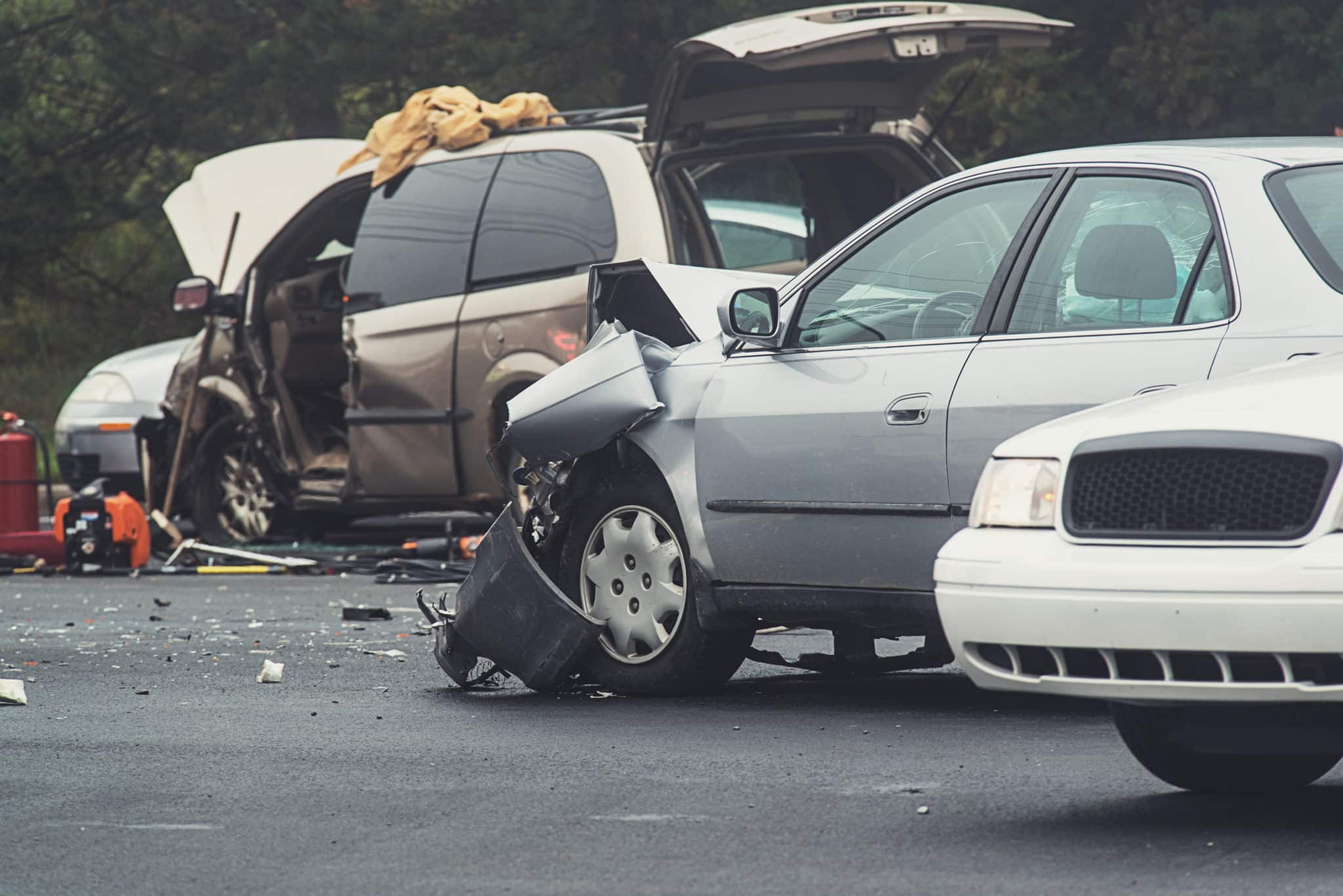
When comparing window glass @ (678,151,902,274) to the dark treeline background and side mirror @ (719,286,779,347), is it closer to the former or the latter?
side mirror @ (719,286,779,347)

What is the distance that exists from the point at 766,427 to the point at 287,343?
657 centimetres

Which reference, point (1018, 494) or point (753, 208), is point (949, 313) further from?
point (753, 208)

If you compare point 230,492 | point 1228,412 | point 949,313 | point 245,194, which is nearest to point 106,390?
point 230,492

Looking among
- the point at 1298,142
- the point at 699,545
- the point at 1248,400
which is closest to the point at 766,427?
the point at 699,545

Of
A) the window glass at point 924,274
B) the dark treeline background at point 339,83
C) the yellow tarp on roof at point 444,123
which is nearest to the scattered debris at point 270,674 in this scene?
the window glass at point 924,274

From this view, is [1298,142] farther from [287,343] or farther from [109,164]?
[109,164]

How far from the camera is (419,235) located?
11.3 m

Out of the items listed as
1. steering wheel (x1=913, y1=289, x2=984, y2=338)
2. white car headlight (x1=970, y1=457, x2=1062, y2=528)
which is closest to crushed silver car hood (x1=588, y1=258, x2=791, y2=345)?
steering wheel (x1=913, y1=289, x2=984, y2=338)

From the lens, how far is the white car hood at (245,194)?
1334cm

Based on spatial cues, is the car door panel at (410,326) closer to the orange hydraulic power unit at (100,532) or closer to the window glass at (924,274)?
the orange hydraulic power unit at (100,532)

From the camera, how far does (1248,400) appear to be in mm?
4715

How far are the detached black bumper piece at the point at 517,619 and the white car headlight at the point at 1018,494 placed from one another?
2.27 metres

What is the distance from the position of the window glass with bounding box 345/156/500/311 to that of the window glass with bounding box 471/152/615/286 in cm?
13

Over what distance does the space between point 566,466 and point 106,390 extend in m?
7.89
